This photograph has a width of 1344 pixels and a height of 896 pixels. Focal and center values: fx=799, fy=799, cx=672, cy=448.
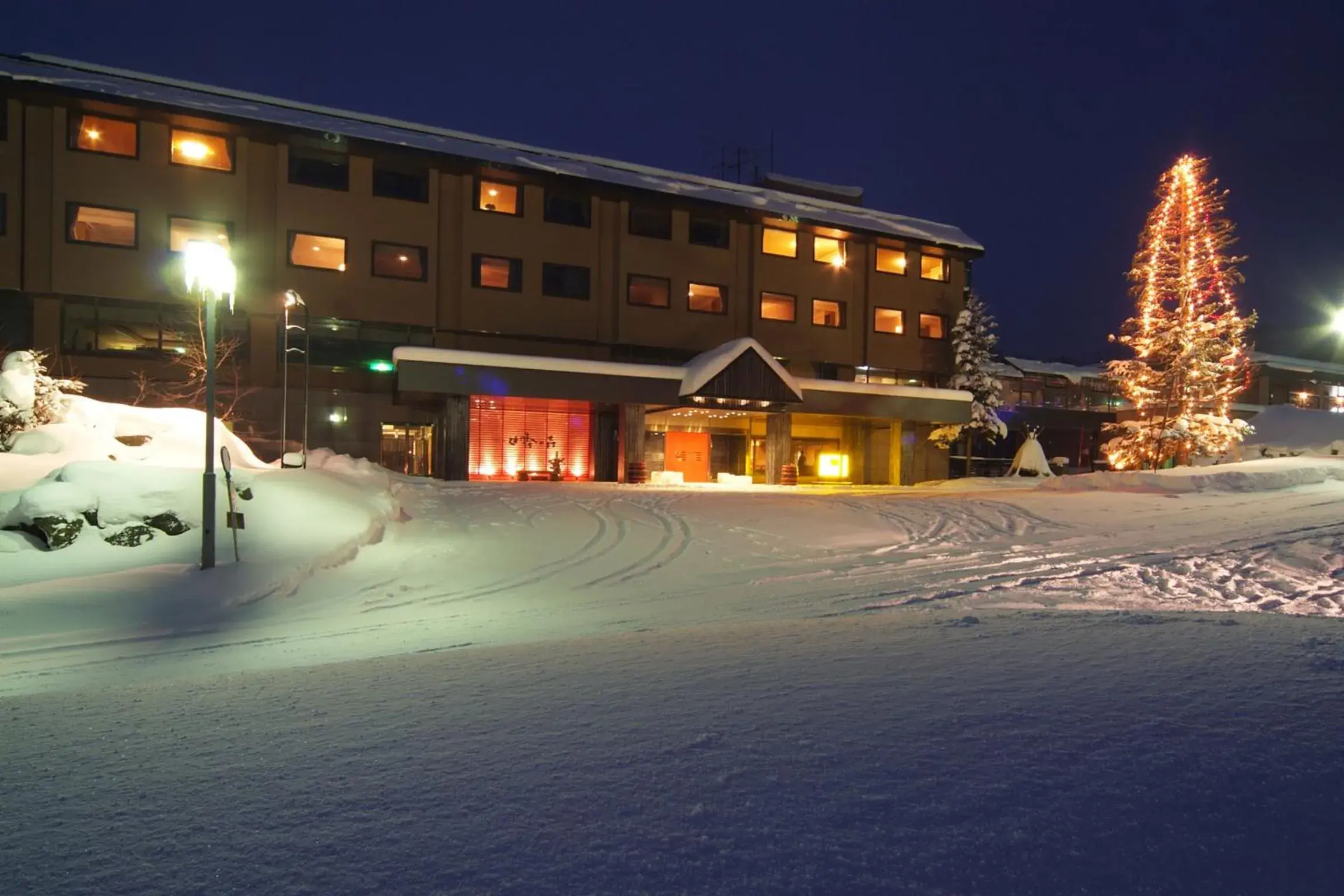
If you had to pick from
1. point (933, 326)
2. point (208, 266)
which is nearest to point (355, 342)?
point (208, 266)

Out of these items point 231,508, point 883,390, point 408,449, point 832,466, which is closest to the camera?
point 231,508

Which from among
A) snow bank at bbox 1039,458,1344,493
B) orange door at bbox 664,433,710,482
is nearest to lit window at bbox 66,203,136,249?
orange door at bbox 664,433,710,482

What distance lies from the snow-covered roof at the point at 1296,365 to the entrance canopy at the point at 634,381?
4107 cm

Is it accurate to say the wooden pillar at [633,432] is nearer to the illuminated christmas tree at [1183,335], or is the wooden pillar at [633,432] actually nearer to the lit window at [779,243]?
the lit window at [779,243]

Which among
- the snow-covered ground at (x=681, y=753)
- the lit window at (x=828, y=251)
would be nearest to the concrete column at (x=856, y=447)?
the lit window at (x=828, y=251)

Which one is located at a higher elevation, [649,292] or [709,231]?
[709,231]

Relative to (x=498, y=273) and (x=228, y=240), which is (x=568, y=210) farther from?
(x=228, y=240)

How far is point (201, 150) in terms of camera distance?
27.9 meters

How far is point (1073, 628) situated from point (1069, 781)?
335 centimetres

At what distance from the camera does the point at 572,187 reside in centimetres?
3300

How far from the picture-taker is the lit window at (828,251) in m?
37.8

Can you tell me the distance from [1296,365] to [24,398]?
71904mm

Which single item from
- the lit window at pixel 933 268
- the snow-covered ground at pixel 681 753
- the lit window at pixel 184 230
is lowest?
the snow-covered ground at pixel 681 753

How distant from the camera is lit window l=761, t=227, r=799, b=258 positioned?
120ft
